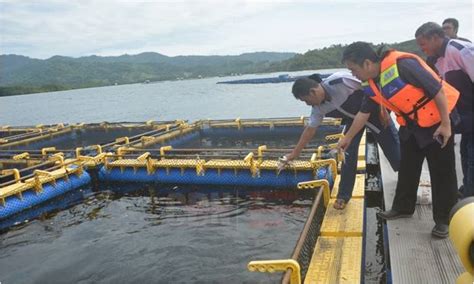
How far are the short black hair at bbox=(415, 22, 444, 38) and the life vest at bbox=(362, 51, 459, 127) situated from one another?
2.73 ft

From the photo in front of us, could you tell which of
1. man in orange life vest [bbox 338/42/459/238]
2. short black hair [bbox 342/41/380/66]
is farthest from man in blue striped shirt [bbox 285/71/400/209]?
short black hair [bbox 342/41/380/66]

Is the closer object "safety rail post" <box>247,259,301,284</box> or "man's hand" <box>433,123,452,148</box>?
"safety rail post" <box>247,259,301,284</box>

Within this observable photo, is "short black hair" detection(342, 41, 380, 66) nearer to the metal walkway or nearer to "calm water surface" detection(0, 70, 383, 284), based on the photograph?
the metal walkway

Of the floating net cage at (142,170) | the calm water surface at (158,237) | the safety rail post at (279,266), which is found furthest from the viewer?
the floating net cage at (142,170)

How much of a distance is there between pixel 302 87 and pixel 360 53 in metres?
0.89

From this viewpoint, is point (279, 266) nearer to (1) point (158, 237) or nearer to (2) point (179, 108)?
(1) point (158, 237)

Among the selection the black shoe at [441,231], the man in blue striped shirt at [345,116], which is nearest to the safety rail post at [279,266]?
the black shoe at [441,231]

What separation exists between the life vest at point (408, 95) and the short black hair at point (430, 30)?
833 mm

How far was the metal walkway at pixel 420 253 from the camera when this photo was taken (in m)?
3.41

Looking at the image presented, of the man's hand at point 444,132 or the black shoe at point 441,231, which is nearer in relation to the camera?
the man's hand at point 444,132

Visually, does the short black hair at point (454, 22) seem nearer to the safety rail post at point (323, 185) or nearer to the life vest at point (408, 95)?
the life vest at point (408, 95)

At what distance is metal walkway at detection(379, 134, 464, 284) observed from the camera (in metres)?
3.41

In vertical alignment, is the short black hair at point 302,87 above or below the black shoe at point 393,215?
above

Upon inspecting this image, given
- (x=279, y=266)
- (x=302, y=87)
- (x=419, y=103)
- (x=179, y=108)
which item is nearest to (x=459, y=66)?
(x=419, y=103)
